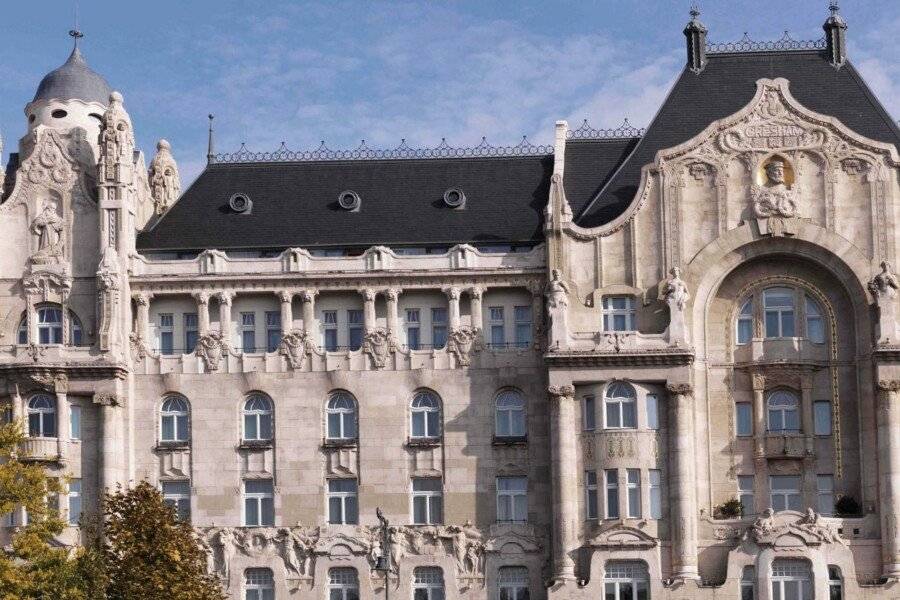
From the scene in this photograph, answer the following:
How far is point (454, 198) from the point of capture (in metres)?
98.8

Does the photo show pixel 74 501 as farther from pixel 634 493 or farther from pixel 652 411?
pixel 652 411

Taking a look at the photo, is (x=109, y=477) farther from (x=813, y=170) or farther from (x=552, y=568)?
(x=813, y=170)

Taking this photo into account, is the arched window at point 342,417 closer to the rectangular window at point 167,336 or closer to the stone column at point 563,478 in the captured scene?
the rectangular window at point 167,336

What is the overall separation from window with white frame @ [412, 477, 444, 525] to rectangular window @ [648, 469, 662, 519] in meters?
9.34

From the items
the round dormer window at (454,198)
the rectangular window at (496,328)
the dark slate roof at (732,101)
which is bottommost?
the rectangular window at (496,328)

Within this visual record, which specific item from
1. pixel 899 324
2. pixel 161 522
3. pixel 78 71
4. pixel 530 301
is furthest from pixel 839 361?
Result: pixel 78 71

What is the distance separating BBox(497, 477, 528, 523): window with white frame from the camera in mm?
93312

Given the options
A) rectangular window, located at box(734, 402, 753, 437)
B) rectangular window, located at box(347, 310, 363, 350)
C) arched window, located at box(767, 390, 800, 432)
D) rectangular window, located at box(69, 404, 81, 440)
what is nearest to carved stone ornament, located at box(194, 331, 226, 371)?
rectangular window, located at box(347, 310, 363, 350)

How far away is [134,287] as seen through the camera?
95.9m

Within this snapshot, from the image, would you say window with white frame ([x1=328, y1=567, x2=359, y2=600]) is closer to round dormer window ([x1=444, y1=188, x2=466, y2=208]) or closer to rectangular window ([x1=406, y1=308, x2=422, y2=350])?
rectangular window ([x1=406, y1=308, x2=422, y2=350])

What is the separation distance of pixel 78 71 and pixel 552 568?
33411mm

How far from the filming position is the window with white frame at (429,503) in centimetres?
9350

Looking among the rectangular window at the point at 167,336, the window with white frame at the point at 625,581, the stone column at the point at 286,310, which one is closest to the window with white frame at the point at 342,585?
the stone column at the point at 286,310

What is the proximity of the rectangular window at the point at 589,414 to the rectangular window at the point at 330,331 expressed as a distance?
11.9 metres
